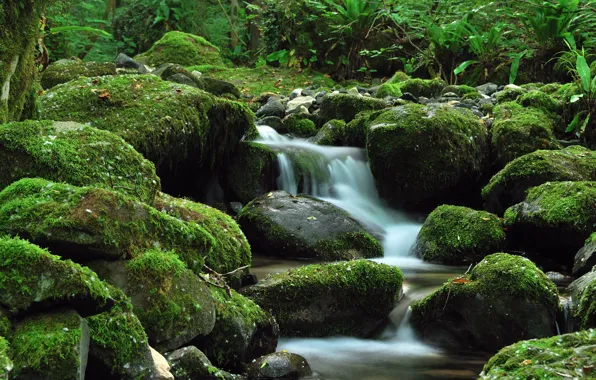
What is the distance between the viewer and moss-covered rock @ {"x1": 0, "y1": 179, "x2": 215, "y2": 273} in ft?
10.5

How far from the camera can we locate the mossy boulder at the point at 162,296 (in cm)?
334

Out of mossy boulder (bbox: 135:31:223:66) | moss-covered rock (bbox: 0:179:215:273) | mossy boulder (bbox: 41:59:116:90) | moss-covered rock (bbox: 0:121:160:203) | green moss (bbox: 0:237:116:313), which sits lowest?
green moss (bbox: 0:237:116:313)

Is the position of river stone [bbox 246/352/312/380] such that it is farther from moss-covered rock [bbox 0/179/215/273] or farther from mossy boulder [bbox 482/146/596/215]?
mossy boulder [bbox 482/146/596/215]

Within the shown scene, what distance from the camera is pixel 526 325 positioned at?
462 centimetres

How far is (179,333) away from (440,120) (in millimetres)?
5707

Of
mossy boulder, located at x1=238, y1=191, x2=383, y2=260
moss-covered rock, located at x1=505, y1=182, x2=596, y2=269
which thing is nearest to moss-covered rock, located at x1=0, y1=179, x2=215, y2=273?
mossy boulder, located at x1=238, y1=191, x2=383, y2=260

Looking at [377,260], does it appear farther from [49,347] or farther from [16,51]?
[49,347]

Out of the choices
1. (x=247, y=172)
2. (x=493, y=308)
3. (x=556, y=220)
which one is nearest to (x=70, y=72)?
(x=247, y=172)

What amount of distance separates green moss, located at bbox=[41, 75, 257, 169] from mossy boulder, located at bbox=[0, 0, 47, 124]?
4.12 ft

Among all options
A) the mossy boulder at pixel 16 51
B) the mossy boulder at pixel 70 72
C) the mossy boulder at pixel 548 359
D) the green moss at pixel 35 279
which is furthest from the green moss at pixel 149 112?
the mossy boulder at pixel 548 359

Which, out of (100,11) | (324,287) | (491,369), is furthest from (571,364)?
(100,11)

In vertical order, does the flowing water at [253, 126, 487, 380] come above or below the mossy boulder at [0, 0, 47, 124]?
below

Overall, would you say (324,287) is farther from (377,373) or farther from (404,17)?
(404,17)

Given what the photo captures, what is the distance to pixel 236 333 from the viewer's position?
3.82 m
